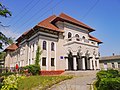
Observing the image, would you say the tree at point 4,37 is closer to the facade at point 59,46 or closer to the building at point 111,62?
the facade at point 59,46

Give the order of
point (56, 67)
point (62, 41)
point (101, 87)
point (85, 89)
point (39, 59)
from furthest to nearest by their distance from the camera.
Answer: point (62, 41) < point (56, 67) < point (39, 59) < point (85, 89) < point (101, 87)

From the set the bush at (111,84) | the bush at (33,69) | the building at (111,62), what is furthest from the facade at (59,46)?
the bush at (111,84)

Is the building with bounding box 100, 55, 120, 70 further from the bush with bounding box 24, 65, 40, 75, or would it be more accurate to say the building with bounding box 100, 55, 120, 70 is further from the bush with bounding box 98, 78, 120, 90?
the bush with bounding box 98, 78, 120, 90

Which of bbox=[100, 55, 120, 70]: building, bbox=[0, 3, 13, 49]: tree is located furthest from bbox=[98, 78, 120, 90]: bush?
bbox=[100, 55, 120, 70]: building

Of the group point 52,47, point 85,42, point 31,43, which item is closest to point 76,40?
point 85,42

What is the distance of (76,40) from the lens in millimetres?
27656

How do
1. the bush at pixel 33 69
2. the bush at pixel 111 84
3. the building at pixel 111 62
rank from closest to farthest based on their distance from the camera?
1. the bush at pixel 111 84
2. the bush at pixel 33 69
3. the building at pixel 111 62

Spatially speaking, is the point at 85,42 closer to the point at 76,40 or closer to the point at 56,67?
the point at 76,40

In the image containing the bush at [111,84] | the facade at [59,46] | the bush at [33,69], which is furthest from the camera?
the facade at [59,46]

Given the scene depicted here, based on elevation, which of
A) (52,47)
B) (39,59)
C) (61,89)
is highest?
(52,47)

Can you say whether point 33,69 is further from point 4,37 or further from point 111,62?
point 111,62

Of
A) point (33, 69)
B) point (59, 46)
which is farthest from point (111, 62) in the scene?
point (33, 69)

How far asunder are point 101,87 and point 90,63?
69.9 feet

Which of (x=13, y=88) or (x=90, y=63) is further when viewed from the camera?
(x=90, y=63)
